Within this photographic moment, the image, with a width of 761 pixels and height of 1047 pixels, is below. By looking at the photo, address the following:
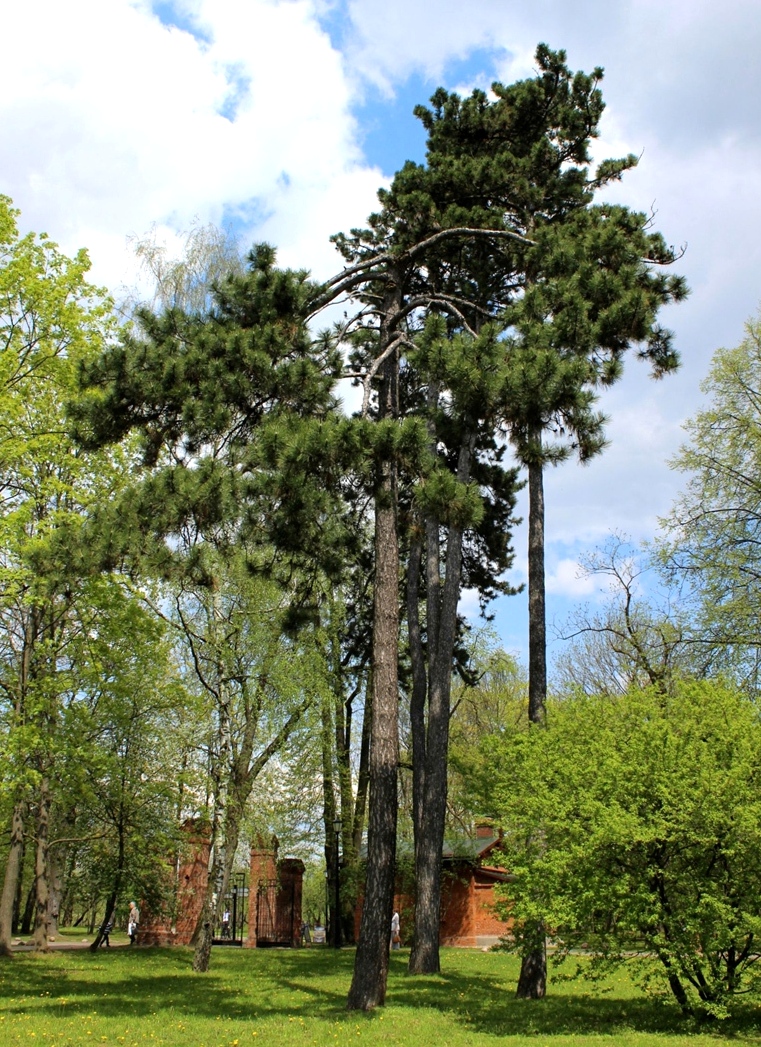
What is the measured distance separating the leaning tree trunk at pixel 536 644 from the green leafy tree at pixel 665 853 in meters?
2.68

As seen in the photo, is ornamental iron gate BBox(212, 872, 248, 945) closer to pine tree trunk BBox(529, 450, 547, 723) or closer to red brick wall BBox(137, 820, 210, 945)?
red brick wall BBox(137, 820, 210, 945)

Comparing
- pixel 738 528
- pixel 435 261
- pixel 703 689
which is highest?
pixel 435 261

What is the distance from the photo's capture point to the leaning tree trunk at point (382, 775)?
9.55 metres

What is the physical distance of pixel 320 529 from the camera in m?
10.8

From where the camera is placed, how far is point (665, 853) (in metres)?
8.84

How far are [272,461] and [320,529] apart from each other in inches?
80.6

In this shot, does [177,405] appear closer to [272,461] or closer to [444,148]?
[272,461]

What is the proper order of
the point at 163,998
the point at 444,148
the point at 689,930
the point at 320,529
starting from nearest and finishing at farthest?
the point at 689,930 < the point at 320,529 < the point at 163,998 < the point at 444,148

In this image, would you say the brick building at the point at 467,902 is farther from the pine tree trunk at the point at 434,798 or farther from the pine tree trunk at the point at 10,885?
the pine tree trunk at the point at 10,885

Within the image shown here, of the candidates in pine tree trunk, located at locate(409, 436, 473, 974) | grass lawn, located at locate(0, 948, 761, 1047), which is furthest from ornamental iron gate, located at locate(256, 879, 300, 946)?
pine tree trunk, located at locate(409, 436, 473, 974)

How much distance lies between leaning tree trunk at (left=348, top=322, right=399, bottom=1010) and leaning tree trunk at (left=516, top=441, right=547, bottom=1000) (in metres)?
2.65

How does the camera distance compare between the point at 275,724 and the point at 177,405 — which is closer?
the point at 177,405

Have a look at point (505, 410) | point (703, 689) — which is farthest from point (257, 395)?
point (703, 689)

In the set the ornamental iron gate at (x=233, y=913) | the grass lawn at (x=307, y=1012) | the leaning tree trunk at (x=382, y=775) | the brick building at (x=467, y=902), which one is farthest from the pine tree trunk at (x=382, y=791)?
the brick building at (x=467, y=902)
